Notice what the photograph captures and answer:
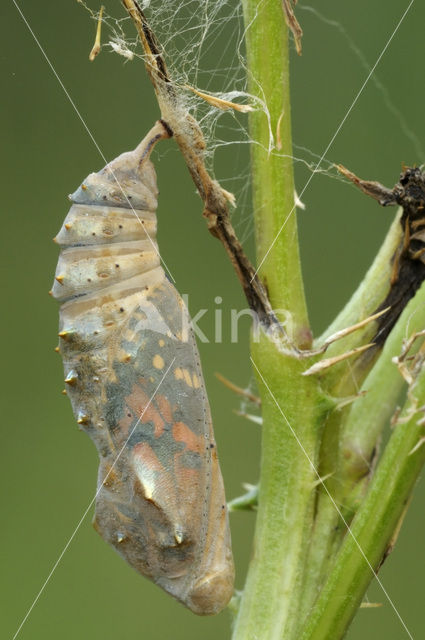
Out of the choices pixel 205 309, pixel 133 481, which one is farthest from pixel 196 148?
pixel 205 309

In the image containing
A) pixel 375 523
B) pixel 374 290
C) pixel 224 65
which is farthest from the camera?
pixel 224 65

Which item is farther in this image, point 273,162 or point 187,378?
point 187,378

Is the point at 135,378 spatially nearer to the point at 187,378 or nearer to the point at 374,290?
the point at 187,378

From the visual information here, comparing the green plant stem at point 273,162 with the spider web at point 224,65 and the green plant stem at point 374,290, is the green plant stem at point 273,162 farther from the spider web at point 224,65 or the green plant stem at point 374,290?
the spider web at point 224,65

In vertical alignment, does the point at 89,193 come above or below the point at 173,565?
above

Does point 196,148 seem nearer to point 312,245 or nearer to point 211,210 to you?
point 211,210

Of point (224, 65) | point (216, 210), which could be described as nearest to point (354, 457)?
point (216, 210)
